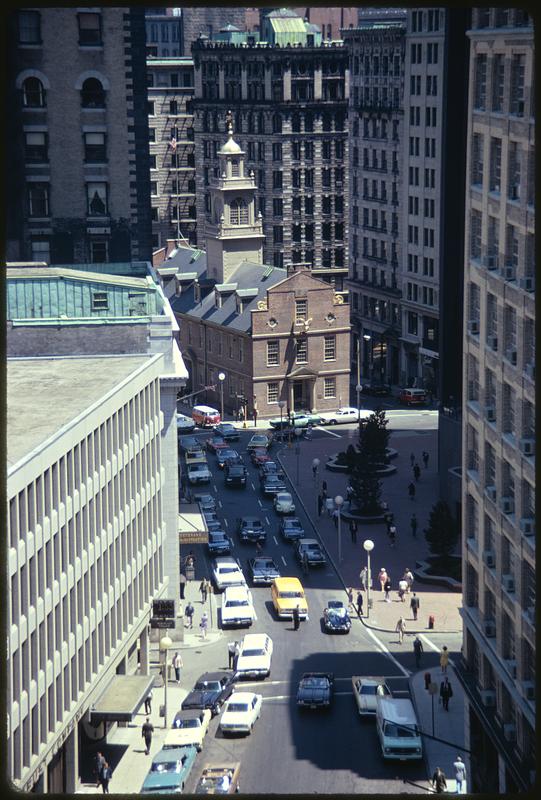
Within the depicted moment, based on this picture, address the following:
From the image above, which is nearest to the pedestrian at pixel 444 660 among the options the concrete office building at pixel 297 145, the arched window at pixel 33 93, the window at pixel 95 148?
the window at pixel 95 148

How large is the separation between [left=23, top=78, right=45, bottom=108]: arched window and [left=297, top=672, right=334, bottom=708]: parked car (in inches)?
1630

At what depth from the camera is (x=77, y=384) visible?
220 feet

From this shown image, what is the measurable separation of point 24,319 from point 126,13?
25035mm

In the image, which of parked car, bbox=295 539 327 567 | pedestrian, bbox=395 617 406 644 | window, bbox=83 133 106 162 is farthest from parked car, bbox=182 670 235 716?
window, bbox=83 133 106 162

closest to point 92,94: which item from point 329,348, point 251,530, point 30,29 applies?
point 30,29

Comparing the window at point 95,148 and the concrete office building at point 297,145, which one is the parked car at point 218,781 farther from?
the concrete office building at point 297,145

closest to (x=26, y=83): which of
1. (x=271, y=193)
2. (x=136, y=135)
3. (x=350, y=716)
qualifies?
(x=136, y=135)

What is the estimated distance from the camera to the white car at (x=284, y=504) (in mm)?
104125

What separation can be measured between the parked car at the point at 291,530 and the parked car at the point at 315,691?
26.4m

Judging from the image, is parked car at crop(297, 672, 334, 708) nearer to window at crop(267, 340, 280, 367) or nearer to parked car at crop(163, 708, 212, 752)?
parked car at crop(163, 708, 212, 752)

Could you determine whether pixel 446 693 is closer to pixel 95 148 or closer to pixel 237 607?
pixel 237 607

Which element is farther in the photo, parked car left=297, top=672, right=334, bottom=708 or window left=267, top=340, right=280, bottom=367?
window left=267, top=340, right=280, bottom=367

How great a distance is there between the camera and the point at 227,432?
128625 mm

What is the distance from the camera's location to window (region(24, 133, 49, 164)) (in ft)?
310
